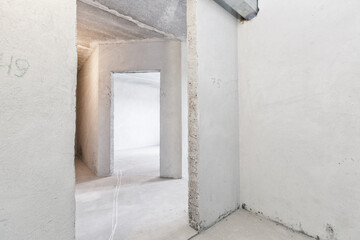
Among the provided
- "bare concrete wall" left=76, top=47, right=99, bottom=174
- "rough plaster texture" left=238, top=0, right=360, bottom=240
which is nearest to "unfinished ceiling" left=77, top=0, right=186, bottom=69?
"bare concrete wall" left=76, top=47, right=99, bottom=174

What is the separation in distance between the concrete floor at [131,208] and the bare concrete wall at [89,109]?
0.61m

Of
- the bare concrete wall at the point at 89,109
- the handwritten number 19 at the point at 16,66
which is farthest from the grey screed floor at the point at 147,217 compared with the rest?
the handwritten number 19 at the point at 16,66

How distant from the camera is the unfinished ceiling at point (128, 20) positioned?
2445 mm

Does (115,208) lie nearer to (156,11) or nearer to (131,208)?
(131,208)

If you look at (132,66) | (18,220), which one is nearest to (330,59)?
(18,220)

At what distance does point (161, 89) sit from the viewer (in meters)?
3.52

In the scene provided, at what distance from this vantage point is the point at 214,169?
6.20 feet

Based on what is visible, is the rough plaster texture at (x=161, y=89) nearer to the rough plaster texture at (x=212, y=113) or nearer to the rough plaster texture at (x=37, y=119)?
the rough plaster texture at (x=212, y=113)

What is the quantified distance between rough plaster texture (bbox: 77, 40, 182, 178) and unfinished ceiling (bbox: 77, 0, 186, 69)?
Result: 200 millimetres

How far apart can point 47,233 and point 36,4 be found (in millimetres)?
1185

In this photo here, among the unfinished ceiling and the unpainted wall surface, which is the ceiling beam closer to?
the unfinished ceiling

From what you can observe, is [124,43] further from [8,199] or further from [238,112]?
[8,199]

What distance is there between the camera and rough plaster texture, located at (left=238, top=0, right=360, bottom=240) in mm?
1427

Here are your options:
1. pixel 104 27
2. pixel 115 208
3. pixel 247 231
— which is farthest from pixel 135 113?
pixel 247 231
